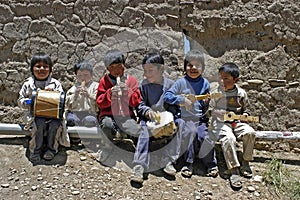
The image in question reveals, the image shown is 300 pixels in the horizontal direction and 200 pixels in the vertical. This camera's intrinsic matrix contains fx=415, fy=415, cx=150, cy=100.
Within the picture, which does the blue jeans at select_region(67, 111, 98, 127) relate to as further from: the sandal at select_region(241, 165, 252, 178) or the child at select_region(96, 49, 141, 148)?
the sandal at select_region(241, 165, 252, 178)

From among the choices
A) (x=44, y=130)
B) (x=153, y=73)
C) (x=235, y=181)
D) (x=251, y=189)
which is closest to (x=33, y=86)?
(x=44, y=130)

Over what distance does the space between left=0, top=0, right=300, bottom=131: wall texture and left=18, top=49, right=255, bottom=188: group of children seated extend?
0.46 meters

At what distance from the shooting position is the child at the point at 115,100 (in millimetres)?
3744

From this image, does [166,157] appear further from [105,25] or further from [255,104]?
[105,25]

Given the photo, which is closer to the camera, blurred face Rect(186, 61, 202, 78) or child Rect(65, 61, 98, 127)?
blurred face Rect(186, 61, 202, 78)

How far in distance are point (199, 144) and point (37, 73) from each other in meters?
1.64

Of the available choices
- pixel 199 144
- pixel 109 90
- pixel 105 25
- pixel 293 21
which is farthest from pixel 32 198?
pixel 293 21

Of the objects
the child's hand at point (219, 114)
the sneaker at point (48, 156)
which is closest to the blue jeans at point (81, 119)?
the sneaker at point (48, 156)

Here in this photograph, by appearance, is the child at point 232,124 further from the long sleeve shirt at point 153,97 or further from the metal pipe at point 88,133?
the long sleeve shirt at point 153,97

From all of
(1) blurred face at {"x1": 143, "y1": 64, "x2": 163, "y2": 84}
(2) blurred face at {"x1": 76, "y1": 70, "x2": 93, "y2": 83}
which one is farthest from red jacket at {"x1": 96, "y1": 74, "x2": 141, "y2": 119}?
(2) blurred face at {"x1": 76, "y1": 70, "x2": 93, "y2": 83}

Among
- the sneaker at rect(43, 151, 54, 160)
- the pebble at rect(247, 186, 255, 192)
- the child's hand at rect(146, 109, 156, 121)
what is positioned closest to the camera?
the pebble at rect(247, 186, 255, 192)

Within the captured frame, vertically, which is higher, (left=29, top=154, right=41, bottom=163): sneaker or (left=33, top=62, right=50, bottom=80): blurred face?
(left=33, top=62, right=50, bottom=80): blurred face

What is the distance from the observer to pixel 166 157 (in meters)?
3.72

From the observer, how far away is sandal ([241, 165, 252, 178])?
368cm
